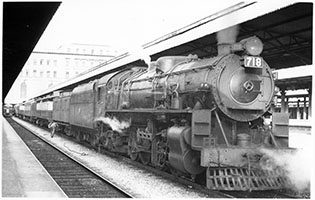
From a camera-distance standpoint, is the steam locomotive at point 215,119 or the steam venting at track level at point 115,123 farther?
the steam venting at track level at point 115,123

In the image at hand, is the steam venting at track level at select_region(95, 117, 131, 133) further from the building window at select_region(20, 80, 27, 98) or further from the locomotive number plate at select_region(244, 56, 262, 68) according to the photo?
the locomotive number plate at select_region(244, 56, 262, 68)

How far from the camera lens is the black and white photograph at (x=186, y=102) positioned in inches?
210

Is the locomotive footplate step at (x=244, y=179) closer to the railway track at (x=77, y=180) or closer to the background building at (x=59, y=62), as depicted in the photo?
the railway track at (x=77, y=180)

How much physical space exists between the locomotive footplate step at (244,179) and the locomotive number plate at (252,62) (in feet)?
4.92

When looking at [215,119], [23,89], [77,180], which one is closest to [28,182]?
[77,180]

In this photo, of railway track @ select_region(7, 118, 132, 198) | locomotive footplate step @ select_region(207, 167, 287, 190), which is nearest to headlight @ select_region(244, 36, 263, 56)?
locomotive footplate step @ select_region(207, 167, 287, 190)

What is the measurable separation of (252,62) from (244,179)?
1684 mm

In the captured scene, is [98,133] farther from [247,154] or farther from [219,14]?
[247,154]

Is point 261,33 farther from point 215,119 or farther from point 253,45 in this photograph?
point 215,119

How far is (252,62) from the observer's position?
5.66 m

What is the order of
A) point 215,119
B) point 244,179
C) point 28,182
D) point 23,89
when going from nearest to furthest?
point 244,179 < point 215,119 < point 28,182 < point 23,89

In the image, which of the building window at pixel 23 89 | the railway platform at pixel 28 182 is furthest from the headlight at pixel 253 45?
the building window at pixel 23 89

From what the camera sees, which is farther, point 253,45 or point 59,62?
point 59,62

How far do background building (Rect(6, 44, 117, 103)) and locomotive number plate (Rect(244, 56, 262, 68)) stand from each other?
11.0 feet
